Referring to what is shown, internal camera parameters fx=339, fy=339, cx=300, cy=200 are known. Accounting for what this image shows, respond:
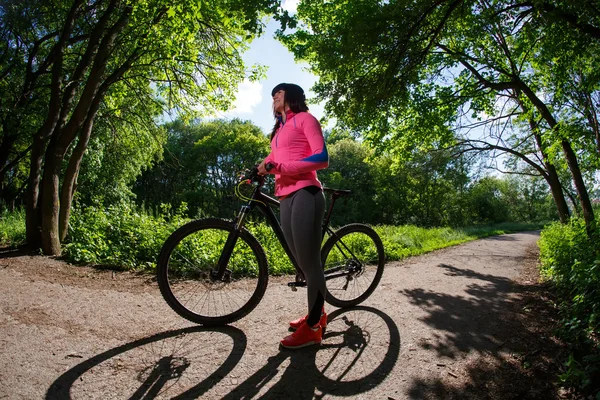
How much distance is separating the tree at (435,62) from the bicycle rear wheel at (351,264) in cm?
365

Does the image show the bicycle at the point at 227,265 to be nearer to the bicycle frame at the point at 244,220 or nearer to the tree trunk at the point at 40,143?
the bicycle frame at the point at 244,220

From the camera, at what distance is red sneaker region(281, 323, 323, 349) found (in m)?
2.57

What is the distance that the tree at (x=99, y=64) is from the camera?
20.1 feet

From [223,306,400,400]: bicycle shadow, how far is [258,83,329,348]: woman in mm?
167

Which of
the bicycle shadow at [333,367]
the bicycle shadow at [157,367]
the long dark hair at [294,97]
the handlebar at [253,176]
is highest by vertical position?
the long dark hair at [294,97]

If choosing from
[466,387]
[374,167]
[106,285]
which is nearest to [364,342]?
[466,387]

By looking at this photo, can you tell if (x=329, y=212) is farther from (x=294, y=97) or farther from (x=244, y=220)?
(x=294, y=97)

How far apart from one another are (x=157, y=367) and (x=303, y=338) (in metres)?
1.03

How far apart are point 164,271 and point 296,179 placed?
1347mm

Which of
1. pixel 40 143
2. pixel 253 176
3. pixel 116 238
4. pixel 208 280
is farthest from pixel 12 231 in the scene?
pixel 253 176

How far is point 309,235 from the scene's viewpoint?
269cm

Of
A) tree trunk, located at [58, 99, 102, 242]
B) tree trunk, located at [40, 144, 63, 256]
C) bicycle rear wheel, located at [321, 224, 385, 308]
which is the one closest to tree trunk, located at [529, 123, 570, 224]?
bicycle rear wheel, located at [321, 224, 385, 308]

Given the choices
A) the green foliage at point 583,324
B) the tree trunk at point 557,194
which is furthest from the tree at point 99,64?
the tree trunk at point 557,194

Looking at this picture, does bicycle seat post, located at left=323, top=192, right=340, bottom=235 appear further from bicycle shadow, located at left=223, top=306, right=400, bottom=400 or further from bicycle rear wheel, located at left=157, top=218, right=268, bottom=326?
bicycle shadow, located at left=223, top=306, right=400, bottom=400
